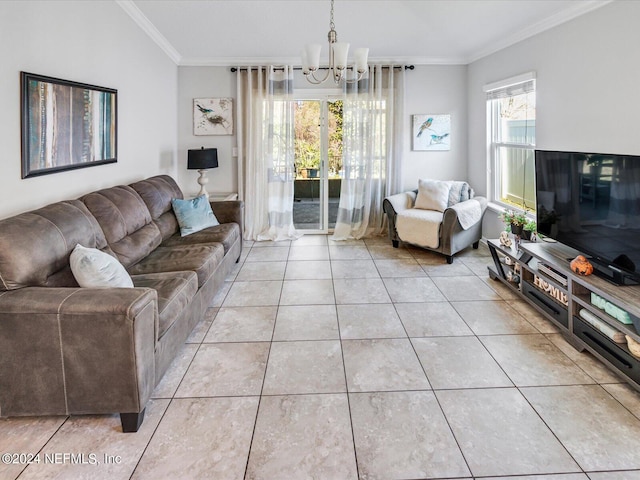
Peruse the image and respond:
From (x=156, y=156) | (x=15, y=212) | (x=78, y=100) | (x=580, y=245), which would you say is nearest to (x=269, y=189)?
(x=156, y=156)

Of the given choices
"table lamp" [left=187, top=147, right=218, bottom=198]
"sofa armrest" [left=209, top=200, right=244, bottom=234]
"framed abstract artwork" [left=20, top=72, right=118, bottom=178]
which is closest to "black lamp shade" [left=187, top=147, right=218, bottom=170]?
"table lamp" [left=187, top=147, right=218, bottom=198]

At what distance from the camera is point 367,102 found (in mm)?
5840

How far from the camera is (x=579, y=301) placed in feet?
8.85

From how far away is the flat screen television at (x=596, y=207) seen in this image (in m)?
2.50

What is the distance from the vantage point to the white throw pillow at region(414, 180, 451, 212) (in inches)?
208

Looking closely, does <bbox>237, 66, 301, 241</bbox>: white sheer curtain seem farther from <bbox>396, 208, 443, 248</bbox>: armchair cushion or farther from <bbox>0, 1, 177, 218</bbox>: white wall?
<bbox>396, 208, 443, 248</bbox>: armchair cushion

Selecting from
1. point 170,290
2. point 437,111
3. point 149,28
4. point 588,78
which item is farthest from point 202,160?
point 588,78

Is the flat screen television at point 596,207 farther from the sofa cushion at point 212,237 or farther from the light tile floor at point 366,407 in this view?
the sofa cushion at point 212,237

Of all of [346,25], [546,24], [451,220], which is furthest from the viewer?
[451,220]

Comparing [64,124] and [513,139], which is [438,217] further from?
[64,124]

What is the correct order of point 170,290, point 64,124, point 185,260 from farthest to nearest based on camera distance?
point 185,260 → point 64,124 → point 170,290

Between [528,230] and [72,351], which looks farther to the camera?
[528,230]

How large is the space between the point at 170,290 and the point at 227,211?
2.28 meters

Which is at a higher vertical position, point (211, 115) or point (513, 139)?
point (211, 115)
